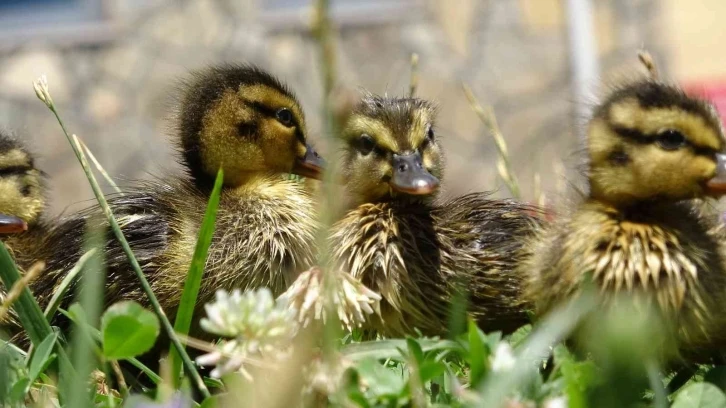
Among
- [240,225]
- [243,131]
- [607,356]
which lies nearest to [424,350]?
[607,356]

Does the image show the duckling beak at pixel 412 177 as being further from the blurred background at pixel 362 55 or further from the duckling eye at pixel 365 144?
the blurred background at pixel 362 55

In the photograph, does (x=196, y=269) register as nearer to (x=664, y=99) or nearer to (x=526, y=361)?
(x=526, y=361)

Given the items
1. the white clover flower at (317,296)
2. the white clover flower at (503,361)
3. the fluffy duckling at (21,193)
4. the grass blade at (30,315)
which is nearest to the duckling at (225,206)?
the fluffy duckling at (21,193)

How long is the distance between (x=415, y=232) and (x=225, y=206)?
394 mm

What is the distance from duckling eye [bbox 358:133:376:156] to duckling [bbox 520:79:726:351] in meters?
0.48

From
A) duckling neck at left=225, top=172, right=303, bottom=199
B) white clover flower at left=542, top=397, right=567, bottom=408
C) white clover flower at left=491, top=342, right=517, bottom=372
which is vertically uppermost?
white clover flower at left=491, top=342, right=517, bottom=372

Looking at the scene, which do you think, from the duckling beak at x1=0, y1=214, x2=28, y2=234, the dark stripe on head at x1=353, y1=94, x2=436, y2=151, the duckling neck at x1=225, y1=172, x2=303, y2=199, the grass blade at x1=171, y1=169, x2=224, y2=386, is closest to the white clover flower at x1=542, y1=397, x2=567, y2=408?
the grass blade at x1=171, y1=169, x2=224, y2=386

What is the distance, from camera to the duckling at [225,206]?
1.88 metres

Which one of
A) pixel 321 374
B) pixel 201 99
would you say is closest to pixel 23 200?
pixel 201 99

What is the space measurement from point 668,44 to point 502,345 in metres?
6.00

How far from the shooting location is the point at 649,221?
4.86 ft

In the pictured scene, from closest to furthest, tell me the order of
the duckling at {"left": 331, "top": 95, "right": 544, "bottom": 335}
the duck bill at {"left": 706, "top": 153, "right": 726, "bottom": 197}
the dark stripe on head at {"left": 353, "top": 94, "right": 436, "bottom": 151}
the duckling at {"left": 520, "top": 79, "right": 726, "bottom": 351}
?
the duckling at {"left": 520, "top": 79, "right": 726, "bottom": 351}, the duck bill at {"left": 706, "top": 153, "right": 726, "bottom": 197}, the duckling at {"left": 331, "top": 95, "right": 544, "bottom": 335}, the dark stripe on head at {"left": 353, "top": 94, "right": 436, "bottom": 151}

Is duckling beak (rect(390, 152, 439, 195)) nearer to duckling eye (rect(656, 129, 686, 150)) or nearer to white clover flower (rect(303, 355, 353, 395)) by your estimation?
duckling eye (rect(656, 129, 686, 150))

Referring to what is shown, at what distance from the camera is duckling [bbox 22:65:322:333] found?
6.16 feet
